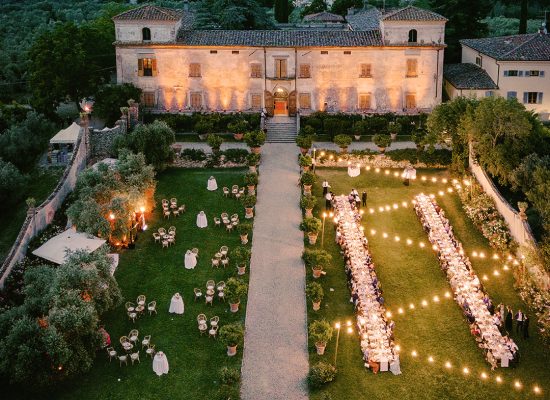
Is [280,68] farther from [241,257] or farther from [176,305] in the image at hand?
[176,305]

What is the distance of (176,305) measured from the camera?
2770 centimetres

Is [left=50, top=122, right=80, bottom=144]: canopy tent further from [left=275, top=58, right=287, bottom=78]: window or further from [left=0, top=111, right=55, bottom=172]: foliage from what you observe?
[left=275, top=58, right=287, bottom=78]: window

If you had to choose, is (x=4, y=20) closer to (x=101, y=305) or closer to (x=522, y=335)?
(x=101, y=305)

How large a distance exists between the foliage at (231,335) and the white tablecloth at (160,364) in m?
2.23

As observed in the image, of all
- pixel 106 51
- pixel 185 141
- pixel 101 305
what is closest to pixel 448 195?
pixel 185 141

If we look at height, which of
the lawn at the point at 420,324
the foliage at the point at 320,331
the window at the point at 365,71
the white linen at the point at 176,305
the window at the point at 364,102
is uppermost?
the window at the point at 365,71

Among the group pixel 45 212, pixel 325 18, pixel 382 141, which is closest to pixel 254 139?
pixel 382 141

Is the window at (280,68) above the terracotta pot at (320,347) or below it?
above

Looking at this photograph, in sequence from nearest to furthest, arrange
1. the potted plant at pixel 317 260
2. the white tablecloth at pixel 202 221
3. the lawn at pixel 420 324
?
the lawn at pixel 420 324 < the potted plant at pixel 317 260 < the white tablecloth at pixel 202 221

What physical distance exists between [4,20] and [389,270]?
196ft

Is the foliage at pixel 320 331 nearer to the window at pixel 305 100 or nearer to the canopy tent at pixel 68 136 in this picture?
the canopy tent at pixel 68 136

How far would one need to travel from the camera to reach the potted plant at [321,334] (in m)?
24.8

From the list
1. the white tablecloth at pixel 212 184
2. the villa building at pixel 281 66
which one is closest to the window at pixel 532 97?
the villa building at pixel 281 66

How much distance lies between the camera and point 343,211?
34.9 m
